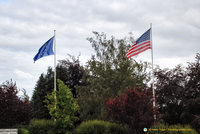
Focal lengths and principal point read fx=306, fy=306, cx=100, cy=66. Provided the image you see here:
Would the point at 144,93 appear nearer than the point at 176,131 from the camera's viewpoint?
No

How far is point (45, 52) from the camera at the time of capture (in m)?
27.0

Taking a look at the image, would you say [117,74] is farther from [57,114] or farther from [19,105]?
[19,105]

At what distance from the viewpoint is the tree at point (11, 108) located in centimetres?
2656

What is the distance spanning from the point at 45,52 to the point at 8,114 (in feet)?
20.5

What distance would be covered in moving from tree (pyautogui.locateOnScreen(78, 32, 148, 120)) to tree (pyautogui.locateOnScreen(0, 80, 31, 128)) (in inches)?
242

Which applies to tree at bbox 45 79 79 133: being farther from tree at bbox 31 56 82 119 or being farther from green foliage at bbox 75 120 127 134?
tree at bbox 31 56 82 119

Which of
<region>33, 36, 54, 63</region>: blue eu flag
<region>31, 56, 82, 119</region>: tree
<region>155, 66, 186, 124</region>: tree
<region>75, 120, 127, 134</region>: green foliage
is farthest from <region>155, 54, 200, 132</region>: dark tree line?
<region>31, 56, 82, 119</region>: tree

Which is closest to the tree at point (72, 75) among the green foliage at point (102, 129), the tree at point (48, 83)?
the tree at point (48, 83)

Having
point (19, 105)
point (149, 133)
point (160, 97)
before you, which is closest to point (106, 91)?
point (160, 97)

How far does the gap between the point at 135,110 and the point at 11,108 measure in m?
11.9

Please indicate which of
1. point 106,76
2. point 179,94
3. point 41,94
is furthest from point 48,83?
point 179,94

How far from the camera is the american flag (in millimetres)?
22172

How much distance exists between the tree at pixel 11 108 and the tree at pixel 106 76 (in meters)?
6.16

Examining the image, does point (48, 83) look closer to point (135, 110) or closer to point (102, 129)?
point (102, 129)
